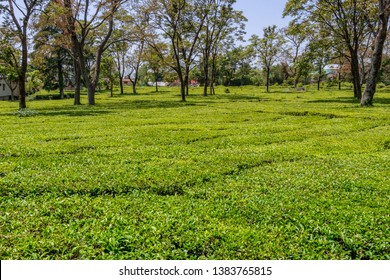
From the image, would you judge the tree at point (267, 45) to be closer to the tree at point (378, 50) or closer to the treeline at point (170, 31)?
the treeline at point (170, 31)

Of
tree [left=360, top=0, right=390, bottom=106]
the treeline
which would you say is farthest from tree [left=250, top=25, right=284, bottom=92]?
tree [left=360, top=0, right=390, bottom=106]

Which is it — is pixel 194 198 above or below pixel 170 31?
below

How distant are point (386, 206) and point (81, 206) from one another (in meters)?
4.44

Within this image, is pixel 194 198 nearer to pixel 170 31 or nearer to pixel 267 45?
pixel 170 31

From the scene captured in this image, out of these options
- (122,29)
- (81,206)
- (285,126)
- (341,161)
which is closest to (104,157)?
(81,206)

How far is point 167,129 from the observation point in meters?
12.0

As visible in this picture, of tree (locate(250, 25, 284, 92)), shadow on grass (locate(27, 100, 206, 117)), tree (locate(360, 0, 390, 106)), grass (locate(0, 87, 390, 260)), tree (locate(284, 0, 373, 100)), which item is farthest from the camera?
tree (locate(250, 25, 284, 92))

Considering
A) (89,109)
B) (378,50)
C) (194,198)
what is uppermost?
(378,50)

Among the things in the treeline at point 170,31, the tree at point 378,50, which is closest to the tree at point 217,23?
the treeline at point 170,31

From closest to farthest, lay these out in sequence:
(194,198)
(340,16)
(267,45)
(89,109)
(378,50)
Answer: (194,198), (378,50), (89,109), (340,16), (267,45)

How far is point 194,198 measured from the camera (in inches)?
213

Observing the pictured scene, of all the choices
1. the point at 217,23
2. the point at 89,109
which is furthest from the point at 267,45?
the point at 89,109

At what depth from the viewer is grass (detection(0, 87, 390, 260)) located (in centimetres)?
388

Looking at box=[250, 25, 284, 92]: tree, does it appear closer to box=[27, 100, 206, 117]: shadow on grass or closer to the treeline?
the treeline
